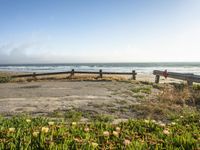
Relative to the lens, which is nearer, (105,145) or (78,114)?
(105,145)

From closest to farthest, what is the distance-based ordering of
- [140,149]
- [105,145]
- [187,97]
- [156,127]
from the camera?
[140,149]
[105,145]
[156,127]
[187,97]

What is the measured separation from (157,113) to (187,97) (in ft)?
12.3

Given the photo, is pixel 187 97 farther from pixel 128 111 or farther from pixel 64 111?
pixel 64 111

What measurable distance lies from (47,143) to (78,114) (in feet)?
16.7

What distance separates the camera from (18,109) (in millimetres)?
9461

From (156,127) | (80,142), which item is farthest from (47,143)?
(156,127)

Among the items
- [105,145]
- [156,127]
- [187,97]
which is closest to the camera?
[105,145]

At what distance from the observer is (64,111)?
9.12 meters

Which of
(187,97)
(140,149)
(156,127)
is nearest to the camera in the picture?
(140,149)

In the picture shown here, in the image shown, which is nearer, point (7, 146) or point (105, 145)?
point (7, 146)

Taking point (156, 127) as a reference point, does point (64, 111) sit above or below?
below

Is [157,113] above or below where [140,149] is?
below

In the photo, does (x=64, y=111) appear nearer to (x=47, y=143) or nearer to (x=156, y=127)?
(x=156, y=127)

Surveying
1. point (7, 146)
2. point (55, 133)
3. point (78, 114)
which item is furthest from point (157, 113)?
point (7, 146)
